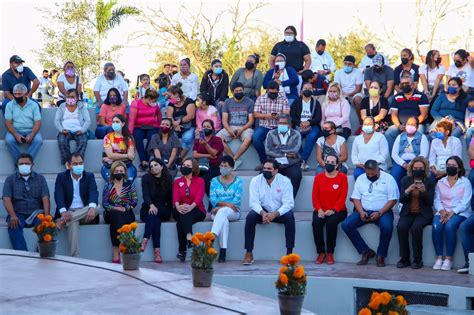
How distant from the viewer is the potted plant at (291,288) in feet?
22.3

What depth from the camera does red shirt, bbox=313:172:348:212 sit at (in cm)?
1266

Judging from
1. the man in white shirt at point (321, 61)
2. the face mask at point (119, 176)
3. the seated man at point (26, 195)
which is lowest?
the seated man at point (26, 195)

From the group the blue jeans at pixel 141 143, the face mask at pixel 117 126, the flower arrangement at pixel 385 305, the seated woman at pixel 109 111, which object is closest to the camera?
the flower arrangement at pixel 385 305

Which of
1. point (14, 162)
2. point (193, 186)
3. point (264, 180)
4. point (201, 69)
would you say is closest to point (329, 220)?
point (264, 180)

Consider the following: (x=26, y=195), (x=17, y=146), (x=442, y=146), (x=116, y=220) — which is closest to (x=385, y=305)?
(x=116, y=220)

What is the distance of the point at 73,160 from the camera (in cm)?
1307

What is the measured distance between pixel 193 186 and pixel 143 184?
75 centimetres

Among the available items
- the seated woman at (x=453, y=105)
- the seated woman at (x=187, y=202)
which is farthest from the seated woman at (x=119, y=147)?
the seated woman at (x=453, y=105)

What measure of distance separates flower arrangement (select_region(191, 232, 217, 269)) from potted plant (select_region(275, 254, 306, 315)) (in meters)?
1.13

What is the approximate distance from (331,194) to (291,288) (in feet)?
19.3

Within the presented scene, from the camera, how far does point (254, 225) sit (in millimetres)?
12727

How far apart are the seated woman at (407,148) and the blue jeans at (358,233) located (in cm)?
108

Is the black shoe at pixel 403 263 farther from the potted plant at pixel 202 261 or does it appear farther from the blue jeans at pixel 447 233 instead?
the potted plant at pixel 202 261

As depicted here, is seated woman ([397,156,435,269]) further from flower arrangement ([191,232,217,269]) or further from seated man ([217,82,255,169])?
flower arrangement ([191,232,217,269])
